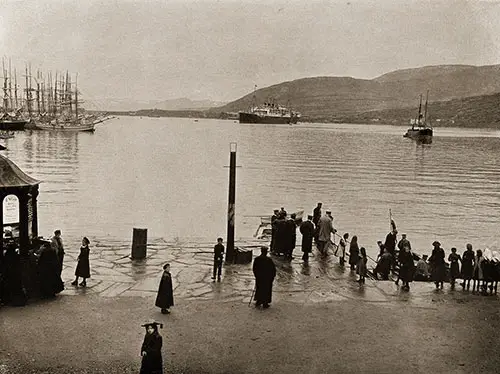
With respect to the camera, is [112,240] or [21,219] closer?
[21,219]

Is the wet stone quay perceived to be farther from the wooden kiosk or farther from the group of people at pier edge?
the wooden kiosk

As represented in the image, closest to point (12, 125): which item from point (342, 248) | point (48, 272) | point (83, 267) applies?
point (342, 248)

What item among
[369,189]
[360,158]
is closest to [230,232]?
[369,189]

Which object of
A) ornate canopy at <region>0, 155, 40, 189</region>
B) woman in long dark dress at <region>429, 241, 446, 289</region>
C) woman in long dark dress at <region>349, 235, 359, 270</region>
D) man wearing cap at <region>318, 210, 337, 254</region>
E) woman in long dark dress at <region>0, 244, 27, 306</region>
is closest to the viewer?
woman in long dark dress at <region>0, 244, 27, 306</region>

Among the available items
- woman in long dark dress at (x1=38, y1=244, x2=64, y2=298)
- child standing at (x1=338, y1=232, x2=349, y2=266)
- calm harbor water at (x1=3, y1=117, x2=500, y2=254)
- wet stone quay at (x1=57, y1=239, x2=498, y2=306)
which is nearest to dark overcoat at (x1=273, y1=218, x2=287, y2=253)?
wet stone quay at (x1=57, y1=239, x2=498, y2=306)

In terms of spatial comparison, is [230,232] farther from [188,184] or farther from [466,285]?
[188,184]

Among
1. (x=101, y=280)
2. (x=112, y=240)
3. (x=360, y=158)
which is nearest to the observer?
(x=101, y=280)

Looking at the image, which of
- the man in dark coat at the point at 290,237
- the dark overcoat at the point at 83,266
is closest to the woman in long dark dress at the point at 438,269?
the man in dark coat at the point at 290,237
